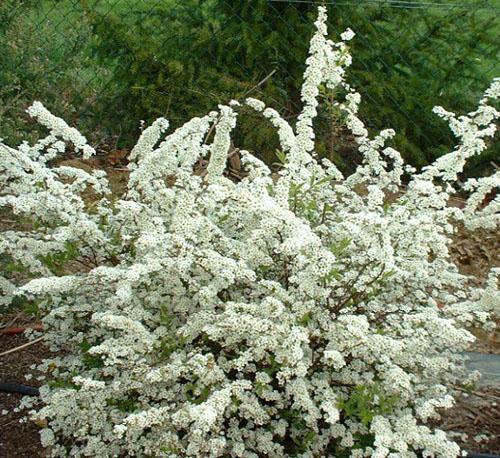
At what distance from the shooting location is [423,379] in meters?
3.29

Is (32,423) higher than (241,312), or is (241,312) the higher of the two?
(241,312)

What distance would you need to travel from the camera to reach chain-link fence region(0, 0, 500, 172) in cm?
587

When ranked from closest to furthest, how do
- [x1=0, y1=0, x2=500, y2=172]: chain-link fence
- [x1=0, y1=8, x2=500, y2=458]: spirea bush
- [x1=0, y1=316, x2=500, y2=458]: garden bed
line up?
[x1=0, y1=8, x2=500, y2=458]: spirea bush
[x1=0, y1=316, x2=500, y2=458]: garden bed
[x1=0, y1=0, x2=500, y2=172]: chain-link fence

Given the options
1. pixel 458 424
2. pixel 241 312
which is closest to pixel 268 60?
pixel 458 424

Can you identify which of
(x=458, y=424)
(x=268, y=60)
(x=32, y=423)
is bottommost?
(x=32, y=423)

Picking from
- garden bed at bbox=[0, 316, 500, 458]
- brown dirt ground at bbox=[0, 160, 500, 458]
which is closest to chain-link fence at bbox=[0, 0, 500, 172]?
brown dirt ground at bbox=[0, 160, 500, 458]

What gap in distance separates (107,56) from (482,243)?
9.58 feet

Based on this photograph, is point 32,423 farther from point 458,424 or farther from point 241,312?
point 458,424

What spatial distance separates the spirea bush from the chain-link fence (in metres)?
2.40

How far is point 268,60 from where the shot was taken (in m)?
6.02

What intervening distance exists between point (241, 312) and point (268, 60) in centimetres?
339

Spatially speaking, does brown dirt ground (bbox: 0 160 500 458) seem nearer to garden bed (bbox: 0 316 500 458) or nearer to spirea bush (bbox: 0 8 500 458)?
garden bed (bbox: 0 316 500 458)

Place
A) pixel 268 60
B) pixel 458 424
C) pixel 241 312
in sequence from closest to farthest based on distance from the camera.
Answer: pixel 241 312, pixel 458 424, pixel 268 60

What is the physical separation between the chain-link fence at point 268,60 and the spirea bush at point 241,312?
2403 mm
